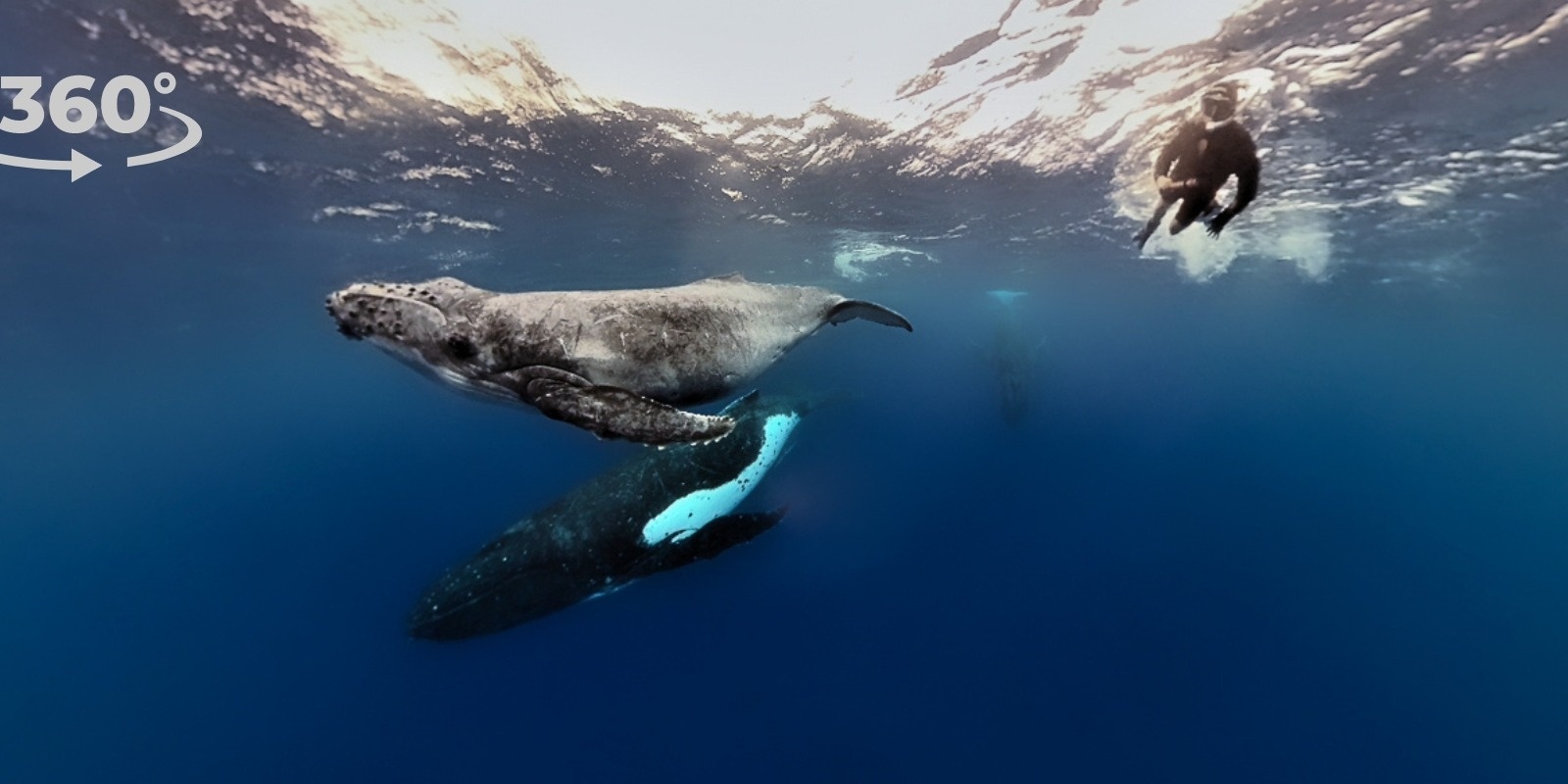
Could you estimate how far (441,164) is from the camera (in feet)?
54.1

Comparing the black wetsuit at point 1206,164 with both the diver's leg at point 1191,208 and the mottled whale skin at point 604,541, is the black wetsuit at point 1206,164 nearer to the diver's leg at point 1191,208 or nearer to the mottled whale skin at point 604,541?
the diver's leg at point 1191,208

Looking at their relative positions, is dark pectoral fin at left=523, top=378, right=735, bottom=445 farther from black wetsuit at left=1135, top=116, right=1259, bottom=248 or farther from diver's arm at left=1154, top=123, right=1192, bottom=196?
diver's arm at left=1154, top=123, right=1192, bottom=196

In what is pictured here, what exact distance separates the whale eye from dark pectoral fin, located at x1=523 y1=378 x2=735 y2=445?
56 cm

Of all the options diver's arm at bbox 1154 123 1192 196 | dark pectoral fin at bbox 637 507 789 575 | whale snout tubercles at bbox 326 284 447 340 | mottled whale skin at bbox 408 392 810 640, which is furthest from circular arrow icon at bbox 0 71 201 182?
diver's arm at bbox 1154 123 1192 196

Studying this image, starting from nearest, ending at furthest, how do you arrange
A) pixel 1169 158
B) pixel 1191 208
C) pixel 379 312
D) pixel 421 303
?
pixel 379 312 < pixel 421 303 < pixel 1191 208 < pixel 1169 158

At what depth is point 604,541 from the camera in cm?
938

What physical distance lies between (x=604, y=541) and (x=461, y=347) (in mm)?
6434

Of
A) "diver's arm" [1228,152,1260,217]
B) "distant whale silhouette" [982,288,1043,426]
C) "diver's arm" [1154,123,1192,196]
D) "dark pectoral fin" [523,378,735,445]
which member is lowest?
"distant whale silhouette" [982,288,1043,426]

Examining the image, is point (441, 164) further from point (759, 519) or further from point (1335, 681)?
point (1335, 681)

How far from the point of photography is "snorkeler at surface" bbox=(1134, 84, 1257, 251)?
4328 mm

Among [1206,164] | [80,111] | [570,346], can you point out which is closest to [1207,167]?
[1206,164]

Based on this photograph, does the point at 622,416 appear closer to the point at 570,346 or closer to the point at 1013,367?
the point at 570,346

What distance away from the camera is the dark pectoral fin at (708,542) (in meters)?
9.70

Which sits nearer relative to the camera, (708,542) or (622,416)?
(622,416)
